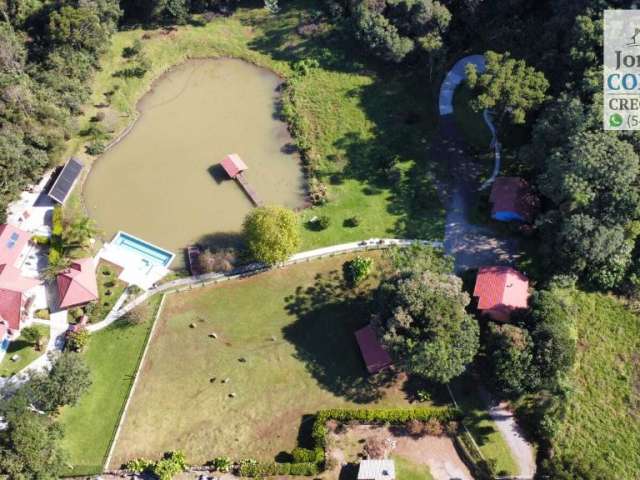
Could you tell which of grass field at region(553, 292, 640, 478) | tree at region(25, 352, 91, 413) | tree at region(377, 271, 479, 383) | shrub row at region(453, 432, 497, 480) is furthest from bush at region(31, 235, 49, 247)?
grass field at region(553, 292, 640, 478)

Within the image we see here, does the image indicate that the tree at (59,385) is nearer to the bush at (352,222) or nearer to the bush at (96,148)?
the bush at (96,148)

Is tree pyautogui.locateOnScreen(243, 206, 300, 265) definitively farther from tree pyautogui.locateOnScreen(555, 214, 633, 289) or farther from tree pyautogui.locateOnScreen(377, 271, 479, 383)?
tree pyautogui.locateOnScreen(555, 214, 633, 289)

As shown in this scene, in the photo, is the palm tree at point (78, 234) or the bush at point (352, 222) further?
the bush at point (352, 222)

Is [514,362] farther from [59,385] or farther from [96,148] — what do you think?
[96,148]

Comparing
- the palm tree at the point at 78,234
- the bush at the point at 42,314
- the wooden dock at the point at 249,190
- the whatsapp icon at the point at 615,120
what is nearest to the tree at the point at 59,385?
the bush at the point at 42,314

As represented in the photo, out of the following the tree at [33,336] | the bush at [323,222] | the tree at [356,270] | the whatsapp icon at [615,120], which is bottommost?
the tree at [356,270]

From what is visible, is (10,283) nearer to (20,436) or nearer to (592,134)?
(20,436)
